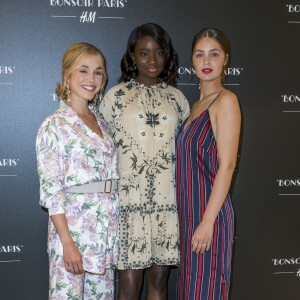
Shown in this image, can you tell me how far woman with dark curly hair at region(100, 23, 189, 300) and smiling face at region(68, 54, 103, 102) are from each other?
182 millimetres

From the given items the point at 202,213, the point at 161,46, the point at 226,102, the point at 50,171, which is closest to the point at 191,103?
the point at 161,46

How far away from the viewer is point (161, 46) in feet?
6.18

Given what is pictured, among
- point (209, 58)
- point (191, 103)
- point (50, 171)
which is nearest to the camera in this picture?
point (50, 171)

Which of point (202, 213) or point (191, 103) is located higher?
point (191, 103)

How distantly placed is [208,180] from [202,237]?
23cm

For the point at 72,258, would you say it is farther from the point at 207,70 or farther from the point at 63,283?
the point at 207,70

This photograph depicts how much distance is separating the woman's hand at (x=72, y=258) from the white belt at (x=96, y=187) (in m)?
0.20

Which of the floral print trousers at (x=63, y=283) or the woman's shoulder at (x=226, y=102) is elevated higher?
the woman's shoulder at (x=226, y=102)

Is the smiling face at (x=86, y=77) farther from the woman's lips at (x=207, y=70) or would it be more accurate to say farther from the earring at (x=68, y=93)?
the woman's lips at (x=207, y=70)

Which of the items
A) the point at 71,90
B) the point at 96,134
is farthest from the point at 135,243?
the point at 71,90

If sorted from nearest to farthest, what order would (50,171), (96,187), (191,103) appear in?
(50,171) → (96,187) → (191,103)

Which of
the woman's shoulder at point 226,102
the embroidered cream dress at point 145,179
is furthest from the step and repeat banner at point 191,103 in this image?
the woman's shoulder at point 226,102

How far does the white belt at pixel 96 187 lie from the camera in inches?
64.7

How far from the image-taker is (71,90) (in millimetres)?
1749
